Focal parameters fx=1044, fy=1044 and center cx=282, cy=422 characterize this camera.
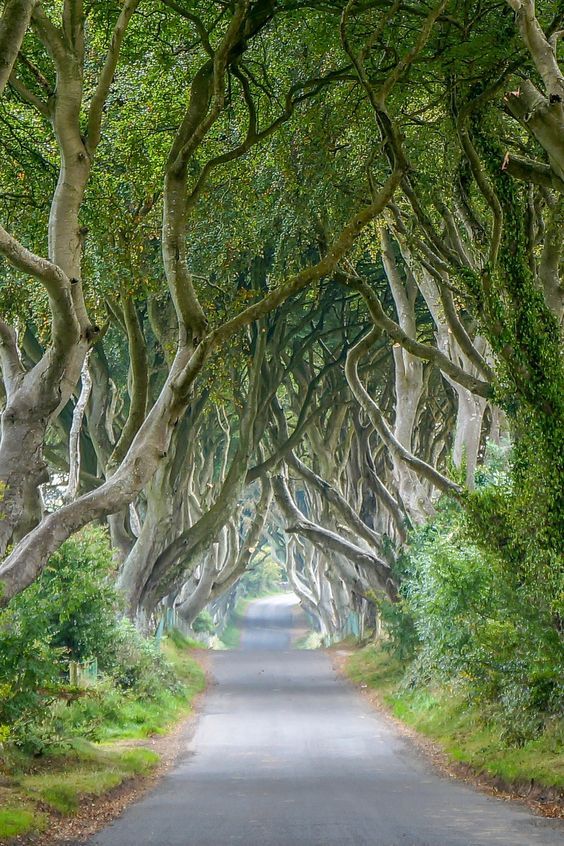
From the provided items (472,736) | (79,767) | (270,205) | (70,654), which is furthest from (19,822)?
(270,205)

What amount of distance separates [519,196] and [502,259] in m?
1.59

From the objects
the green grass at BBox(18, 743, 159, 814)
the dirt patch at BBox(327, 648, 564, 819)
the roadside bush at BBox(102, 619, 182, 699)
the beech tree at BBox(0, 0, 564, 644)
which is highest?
the beech tree at BBox(0, 0, 564, 644)

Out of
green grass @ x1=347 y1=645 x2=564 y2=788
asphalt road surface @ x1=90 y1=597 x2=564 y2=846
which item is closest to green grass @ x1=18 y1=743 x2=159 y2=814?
asphalt road surface @ x1=90 y1=597 x2=564 y2=846

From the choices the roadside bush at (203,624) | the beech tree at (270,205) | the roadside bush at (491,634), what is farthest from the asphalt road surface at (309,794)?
the roadside bush at (203,624)

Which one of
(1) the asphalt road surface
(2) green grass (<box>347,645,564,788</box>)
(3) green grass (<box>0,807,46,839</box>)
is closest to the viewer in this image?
(3) green grass (<box>0,807,46,839</box>)

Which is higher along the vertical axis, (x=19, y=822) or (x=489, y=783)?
(x=19, y=822)

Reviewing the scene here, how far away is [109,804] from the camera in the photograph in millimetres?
11992

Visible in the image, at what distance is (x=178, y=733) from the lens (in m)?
19.1

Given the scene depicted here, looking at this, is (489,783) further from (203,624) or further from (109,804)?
(203,624)

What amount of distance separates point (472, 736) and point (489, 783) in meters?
3.00

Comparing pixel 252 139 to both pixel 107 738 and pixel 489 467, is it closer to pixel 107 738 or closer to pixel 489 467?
pixel 489 467

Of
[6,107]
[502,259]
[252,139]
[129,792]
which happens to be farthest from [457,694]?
[6,107]

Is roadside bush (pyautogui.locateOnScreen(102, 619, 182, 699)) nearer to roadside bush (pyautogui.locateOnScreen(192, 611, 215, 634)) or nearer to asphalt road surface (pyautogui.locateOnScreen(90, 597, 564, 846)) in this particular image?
asphalt road surface (pyautogui.locateOnScreen(90, 597, 564, 846))

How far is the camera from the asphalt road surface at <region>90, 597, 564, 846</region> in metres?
10.0
